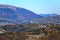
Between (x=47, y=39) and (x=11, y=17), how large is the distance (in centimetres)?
18194

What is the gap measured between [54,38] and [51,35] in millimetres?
379

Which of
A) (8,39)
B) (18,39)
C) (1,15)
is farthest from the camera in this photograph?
(1,15)

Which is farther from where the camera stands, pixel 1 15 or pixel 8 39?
pixel 1 15

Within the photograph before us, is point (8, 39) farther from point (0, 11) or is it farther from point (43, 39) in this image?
point (0, 11)

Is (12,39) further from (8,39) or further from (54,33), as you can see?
(54,33)

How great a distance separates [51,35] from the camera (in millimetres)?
17281

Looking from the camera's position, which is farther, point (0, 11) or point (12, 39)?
point (0, 11)

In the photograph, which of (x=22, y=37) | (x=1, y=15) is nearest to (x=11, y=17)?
(x=1, y=15)

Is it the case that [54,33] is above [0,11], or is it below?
above

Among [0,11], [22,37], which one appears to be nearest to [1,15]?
[0,11]

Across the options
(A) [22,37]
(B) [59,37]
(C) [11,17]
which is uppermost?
(B) [59,37]

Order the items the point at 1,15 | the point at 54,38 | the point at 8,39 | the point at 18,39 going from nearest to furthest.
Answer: the point at 54,38 → the point at 8,39 → the point at 18,39 → the point at 1,15

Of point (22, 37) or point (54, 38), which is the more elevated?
point (54, 38)

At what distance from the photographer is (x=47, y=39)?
57.9ft
